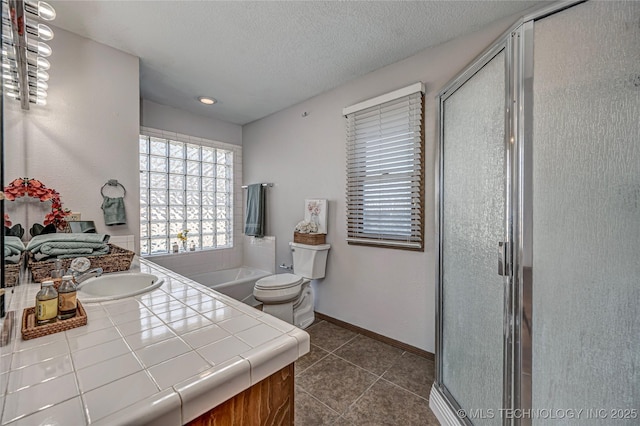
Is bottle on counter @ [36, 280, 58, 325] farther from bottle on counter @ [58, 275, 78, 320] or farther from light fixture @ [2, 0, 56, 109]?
light fixture @ [2, 0, 56, 109]

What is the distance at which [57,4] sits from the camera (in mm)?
1552

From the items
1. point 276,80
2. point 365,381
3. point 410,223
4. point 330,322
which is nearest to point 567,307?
point 410,223

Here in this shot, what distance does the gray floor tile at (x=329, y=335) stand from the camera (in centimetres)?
221

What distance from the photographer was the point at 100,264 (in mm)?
1376

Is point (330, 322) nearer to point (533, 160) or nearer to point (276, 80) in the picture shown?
point (533, 160)

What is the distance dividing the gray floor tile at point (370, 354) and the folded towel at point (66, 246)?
5.91 feet

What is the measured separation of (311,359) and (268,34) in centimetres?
245

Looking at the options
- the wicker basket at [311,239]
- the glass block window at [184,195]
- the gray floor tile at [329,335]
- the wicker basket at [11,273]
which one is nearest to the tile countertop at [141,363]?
the wicker basket at [11,273]

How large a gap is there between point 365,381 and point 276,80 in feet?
8.65

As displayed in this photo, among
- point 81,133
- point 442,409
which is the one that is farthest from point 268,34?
point 442,409

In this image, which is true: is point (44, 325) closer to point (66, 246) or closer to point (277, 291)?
point (66, 246)

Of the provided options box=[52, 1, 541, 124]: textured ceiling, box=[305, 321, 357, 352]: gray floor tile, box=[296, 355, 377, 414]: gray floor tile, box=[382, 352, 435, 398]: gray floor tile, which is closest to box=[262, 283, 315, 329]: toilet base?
box=[305, 321, 357, 352]: gray floor tile

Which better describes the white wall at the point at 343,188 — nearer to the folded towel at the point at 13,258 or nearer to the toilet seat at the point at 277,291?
the toilet seat at the point at 277,291

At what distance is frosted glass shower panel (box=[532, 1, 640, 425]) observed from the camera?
3.11ft
